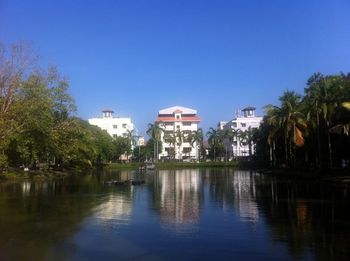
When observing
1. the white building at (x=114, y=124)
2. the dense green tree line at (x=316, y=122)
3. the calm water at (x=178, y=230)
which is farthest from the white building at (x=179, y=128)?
the calm water at (x=178, y=230)

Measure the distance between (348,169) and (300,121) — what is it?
1296 cm

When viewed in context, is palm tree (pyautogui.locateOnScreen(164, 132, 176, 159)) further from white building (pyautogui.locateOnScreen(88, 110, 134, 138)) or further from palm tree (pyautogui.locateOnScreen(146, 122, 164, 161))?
white building (pyautogui.locateOnScreen(88, 110, 134, 138))

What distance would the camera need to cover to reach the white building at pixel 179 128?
5379 inches

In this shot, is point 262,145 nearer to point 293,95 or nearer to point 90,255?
point 293,95

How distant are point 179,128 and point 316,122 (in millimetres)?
92336

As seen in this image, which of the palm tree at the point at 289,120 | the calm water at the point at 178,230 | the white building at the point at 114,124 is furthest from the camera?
the white building at the point at 114,124

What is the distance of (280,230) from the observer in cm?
1662

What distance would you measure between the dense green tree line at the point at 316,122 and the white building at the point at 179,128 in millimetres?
63188

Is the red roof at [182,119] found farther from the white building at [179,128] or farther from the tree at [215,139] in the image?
the tree at [215,139]

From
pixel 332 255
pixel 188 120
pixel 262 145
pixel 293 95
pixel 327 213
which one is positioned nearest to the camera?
pixel 332 255

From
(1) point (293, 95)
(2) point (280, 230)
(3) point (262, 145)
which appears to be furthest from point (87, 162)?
(2) point (280, 230)

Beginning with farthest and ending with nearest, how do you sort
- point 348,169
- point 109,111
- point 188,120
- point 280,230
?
point 109,111
point 188,120
point 348,169
point 280,230

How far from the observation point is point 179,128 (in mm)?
145625

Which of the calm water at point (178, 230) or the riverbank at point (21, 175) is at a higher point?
the riverbank at point (21, 175)
